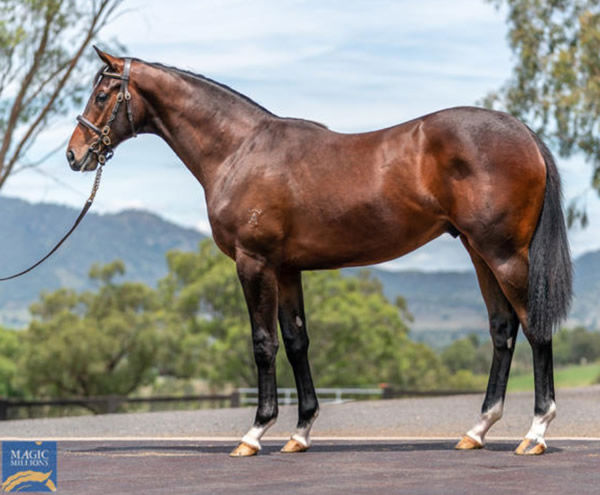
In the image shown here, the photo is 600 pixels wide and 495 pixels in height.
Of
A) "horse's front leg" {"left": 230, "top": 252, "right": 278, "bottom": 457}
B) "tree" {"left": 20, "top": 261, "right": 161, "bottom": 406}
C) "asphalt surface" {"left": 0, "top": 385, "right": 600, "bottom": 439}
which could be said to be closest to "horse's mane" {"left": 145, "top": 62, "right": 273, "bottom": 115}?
"horse's front leg" {"left": 230, "top": 252, "right": 278, "bottom": 457}

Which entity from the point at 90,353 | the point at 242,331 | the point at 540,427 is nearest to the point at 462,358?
the point at 242,331

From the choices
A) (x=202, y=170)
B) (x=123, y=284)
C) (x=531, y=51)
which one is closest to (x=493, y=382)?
(x=202, y=170)

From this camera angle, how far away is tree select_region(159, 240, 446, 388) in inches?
2039

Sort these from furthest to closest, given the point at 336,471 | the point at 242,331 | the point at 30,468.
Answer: the point at 242,331 → the point at 336,471 → the point at 30,468

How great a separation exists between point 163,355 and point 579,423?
42.7 metres

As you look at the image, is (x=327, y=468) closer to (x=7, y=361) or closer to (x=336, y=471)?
(x=336, y=471)

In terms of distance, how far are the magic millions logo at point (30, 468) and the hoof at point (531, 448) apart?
327 centimetres

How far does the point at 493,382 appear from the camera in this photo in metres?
7.30

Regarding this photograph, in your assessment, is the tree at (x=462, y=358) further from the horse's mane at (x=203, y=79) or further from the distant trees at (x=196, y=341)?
the horse's mane at (x=203, y=79)

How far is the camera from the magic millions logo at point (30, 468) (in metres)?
5.23

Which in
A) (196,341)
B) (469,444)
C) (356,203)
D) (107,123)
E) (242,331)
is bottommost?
(196,341)

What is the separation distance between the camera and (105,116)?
24.8 ft

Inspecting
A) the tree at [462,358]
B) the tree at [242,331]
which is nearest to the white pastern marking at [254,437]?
the tree at [242,331]

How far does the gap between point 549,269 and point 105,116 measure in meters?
3.68
